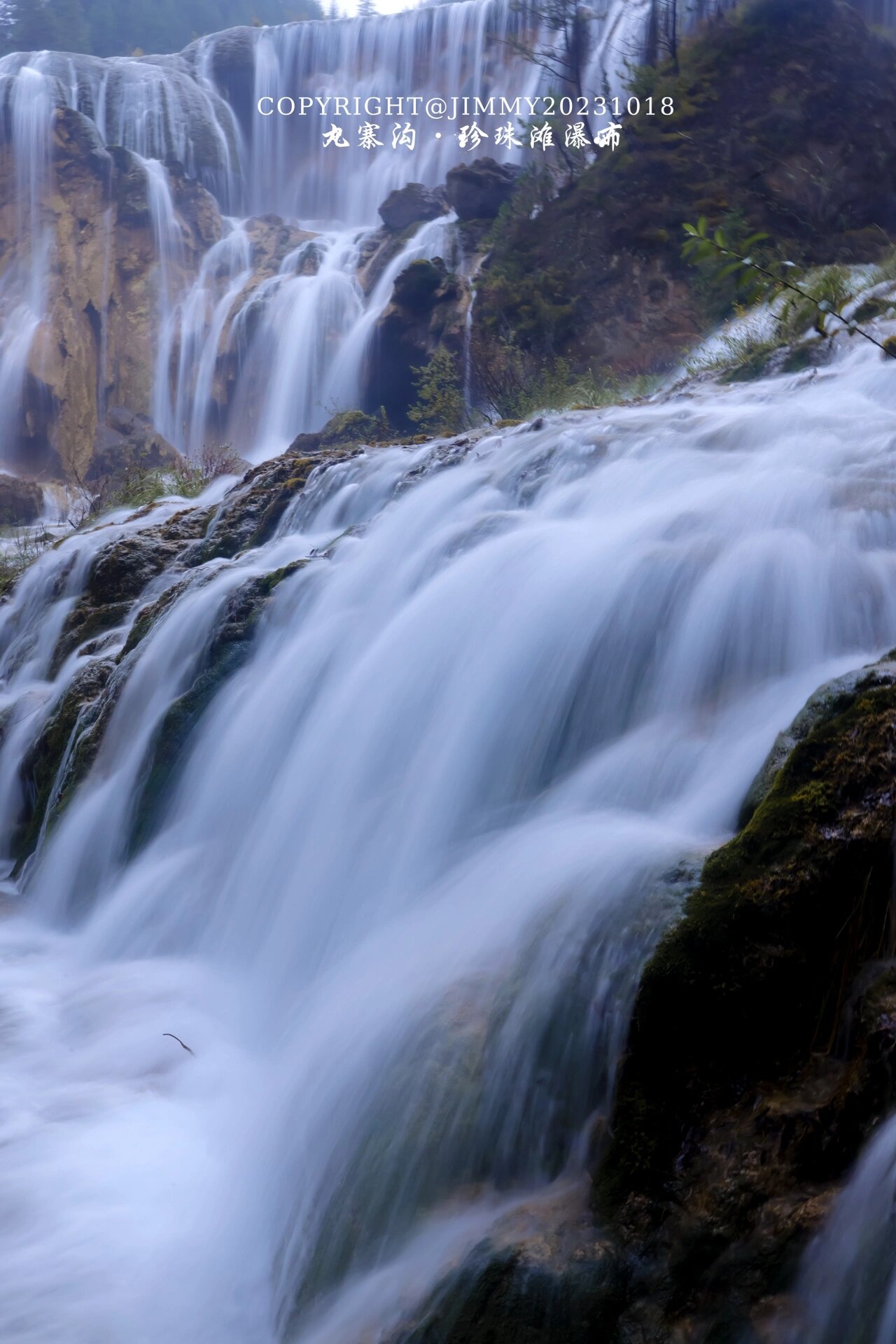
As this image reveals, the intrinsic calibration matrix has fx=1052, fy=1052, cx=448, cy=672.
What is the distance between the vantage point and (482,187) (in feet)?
55.1

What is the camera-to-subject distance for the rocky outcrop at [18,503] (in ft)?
56.1

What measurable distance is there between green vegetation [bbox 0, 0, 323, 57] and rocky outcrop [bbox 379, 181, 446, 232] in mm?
15881

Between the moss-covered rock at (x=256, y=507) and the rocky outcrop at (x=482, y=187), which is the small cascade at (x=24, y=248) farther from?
the moss-covered rock at (x=256, y=507)

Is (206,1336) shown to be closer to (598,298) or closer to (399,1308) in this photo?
(399,1308)

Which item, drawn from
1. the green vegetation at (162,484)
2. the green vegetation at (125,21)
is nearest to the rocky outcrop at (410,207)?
the green vegetation at (162,484)

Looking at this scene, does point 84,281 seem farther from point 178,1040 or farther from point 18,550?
point 178,1040

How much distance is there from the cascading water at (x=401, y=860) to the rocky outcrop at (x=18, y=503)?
11994 mm

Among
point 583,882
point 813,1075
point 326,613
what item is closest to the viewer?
point 813,1075

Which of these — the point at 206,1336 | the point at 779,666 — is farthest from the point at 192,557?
the point at 206,1336

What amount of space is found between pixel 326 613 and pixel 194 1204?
3.07 metres

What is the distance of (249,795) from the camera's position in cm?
467

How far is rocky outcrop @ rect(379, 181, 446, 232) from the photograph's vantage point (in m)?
20.0

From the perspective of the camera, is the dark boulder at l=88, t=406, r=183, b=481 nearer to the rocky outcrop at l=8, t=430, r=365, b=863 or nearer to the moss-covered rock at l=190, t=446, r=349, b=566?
the moss-covered rock at l=190, t=446, r=349, b=566

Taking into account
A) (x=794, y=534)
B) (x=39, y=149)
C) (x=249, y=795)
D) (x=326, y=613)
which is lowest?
(x=249, y=795)
